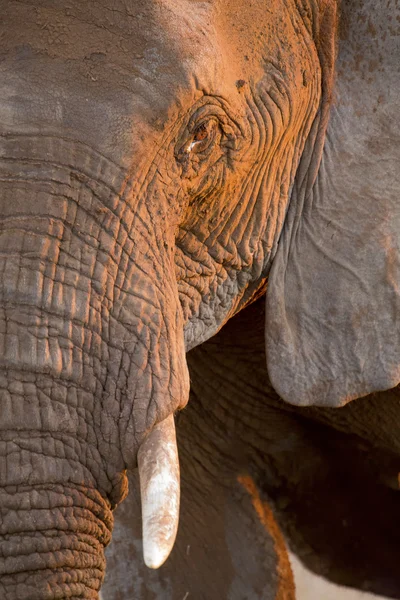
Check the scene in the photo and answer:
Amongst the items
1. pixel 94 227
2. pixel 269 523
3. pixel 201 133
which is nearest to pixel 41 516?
pixel 94 227

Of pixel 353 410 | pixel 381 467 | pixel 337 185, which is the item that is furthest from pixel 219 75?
pixel 381 467

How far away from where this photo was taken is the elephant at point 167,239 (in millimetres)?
2455

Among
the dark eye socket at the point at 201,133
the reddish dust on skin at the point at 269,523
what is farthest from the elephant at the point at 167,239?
the reddish dust on skin at the point at 269,523

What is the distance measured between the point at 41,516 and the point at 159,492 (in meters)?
0.21

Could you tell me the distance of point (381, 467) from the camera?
11.9 ft

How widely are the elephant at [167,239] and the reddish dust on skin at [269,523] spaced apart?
0.27 m

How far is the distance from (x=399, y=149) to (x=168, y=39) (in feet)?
2.02

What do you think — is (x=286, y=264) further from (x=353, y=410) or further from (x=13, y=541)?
(x=13, y=541)

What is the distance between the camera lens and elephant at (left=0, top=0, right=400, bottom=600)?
246 cm

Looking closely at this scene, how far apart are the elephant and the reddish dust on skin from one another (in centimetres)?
27

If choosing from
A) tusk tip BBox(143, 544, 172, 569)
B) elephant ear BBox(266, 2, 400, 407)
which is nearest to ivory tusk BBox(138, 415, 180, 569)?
tusk tip BBox(143, 544, 172, 569)

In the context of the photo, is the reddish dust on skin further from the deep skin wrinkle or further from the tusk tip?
the tusk tip

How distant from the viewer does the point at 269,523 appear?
367 centimetres

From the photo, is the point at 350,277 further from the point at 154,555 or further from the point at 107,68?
the point at 154,555
